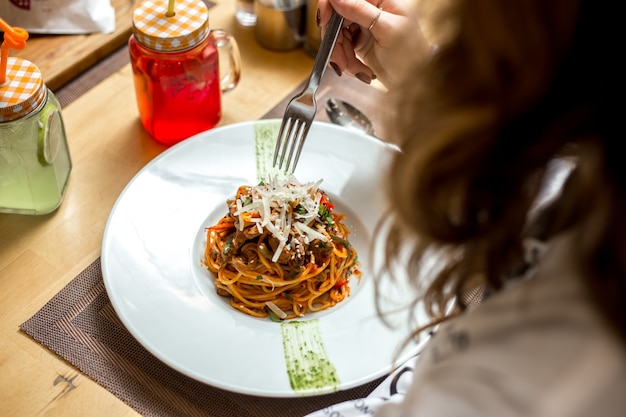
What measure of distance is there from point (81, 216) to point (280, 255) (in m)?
0.41

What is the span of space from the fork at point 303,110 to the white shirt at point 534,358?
653 millimetres

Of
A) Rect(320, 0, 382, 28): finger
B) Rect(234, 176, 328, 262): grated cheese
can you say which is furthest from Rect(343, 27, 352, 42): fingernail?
Rect(234, 176, 328, 262): grated cheese

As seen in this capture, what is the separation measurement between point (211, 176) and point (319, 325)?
388 millimetres

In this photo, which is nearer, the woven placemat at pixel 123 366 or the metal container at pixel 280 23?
the woven placemat at pixel 123 366

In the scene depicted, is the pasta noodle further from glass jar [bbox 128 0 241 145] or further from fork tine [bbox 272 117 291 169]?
glass jar [bbox 128 0 241 145]

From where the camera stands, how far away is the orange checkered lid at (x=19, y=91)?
1.15 metres

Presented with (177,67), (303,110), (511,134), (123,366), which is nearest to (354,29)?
(303,110)

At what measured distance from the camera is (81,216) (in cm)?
133

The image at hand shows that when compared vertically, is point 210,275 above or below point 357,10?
below

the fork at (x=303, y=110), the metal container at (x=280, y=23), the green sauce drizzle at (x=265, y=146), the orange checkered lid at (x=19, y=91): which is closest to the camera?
the orange checkered lid at (x=19, y=91)

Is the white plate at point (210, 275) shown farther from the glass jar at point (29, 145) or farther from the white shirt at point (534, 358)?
the white shirt at point (534, 358)

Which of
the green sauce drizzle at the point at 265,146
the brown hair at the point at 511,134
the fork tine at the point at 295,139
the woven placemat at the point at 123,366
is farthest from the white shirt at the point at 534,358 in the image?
the green sauce drizzle at the point at 265,146

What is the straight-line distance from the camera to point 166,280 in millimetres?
1179

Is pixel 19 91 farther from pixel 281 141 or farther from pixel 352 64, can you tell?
pixel 352 64
